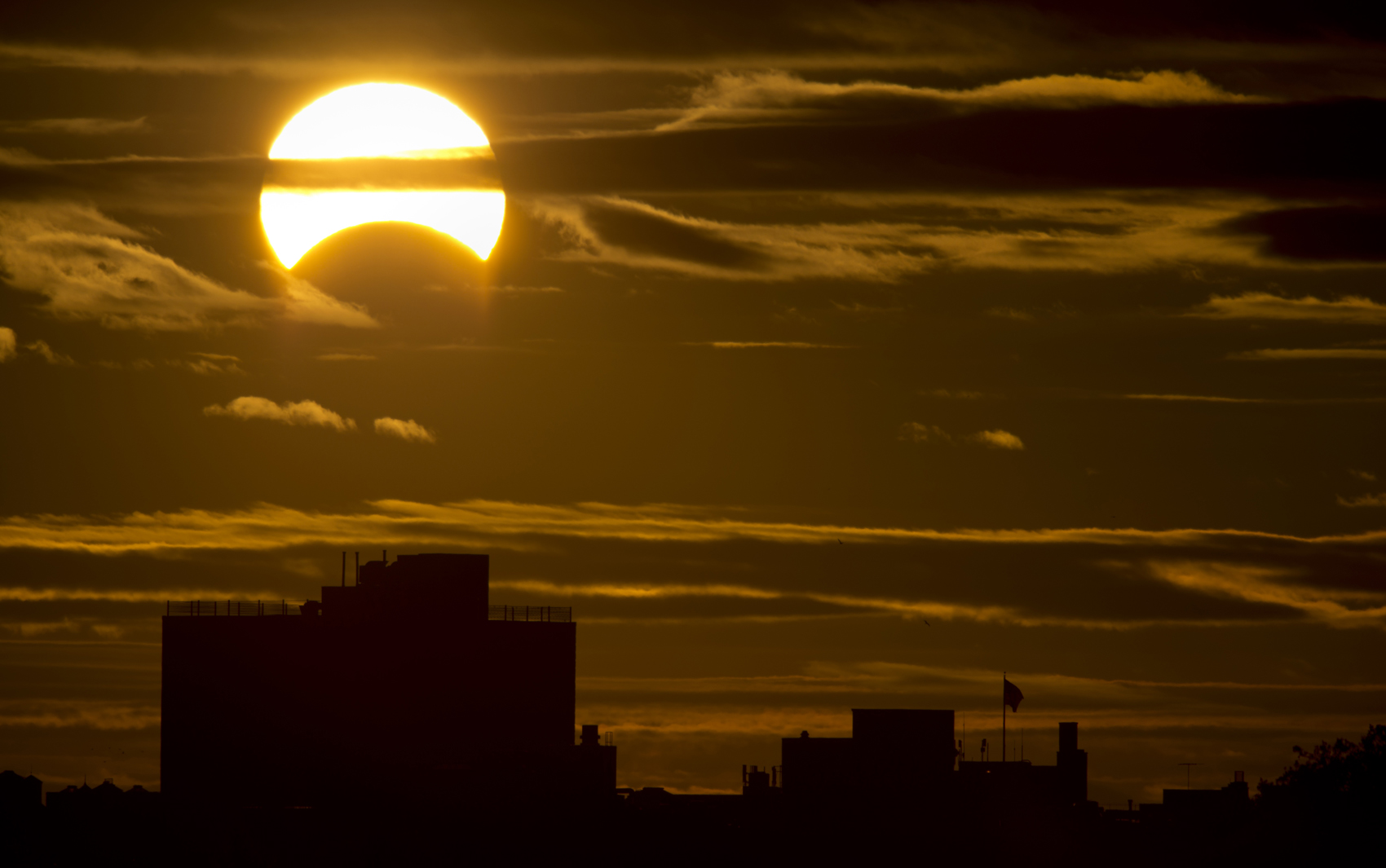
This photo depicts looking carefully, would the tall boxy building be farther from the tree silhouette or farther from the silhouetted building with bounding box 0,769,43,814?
the tree silhouette

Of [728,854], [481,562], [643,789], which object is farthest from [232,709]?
[728,854]

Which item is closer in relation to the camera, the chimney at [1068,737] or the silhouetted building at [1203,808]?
the silhouetted building at [1203,808]

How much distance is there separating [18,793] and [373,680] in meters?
31.6

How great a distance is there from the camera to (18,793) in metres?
161

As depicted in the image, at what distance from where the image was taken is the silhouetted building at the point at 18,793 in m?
155

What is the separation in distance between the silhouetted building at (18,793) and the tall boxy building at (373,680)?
13903mm

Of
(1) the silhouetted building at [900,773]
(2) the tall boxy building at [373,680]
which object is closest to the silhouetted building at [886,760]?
(1) the silhouetted building at [900,773]

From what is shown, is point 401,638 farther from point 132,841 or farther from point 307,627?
point 132,841

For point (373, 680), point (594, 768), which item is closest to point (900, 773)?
point (594, 768)

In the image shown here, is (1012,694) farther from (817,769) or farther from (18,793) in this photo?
(18,793)

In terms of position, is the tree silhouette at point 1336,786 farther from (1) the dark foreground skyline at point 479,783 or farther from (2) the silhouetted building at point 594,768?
(2) the silhouetted building at point 594,768

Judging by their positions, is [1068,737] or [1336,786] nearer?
[1336,786]

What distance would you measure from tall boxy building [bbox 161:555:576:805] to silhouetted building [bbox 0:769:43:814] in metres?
13.9

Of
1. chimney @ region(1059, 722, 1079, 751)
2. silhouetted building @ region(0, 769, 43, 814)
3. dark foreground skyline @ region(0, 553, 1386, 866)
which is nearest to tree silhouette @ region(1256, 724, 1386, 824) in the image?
dark foreground skyline @ region(0, 553, 1386, 866)
